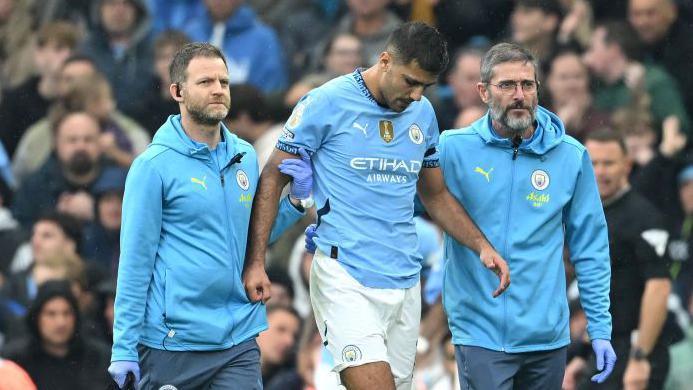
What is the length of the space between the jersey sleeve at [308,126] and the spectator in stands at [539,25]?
5.04 meters

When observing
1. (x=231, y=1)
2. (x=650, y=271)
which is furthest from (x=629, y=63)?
(x=231, y=1)

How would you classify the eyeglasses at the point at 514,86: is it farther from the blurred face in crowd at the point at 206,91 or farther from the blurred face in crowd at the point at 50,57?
the blurred face in crowd at the point at 50,57

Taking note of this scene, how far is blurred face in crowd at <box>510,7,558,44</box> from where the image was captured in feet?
40.3

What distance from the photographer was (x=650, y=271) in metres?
10.3

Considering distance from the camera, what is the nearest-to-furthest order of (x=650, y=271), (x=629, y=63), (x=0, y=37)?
(x=650, y=271), (x=629, y=63), (x=0, y=37)

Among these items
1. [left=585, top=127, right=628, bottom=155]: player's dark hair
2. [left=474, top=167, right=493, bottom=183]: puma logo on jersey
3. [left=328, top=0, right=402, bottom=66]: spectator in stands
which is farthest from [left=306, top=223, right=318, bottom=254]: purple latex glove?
[left=328, top=0, right=402, bottom=66]: spectator in stands

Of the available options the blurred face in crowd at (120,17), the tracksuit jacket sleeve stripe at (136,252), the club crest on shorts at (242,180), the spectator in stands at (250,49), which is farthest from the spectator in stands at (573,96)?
the tracksuit jacket sleeve stripe at (136,252)

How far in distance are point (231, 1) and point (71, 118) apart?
5.22 feet

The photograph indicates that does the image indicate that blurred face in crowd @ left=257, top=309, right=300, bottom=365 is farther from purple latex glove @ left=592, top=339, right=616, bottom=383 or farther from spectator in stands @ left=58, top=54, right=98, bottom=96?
purple latex glove @ left=592, top=339, right=616, bottom=383

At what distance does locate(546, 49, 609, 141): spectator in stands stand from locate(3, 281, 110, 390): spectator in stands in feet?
12.2

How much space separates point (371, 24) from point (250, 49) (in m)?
0.99

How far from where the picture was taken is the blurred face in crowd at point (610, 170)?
33.7ft

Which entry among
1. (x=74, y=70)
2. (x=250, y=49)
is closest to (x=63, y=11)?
(x=74, y=70)

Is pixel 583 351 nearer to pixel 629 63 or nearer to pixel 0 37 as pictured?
pixel 629 63
